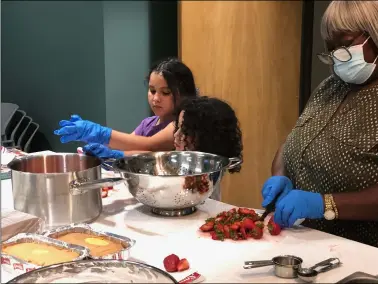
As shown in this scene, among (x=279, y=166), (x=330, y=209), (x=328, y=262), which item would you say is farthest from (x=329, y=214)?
(x=279, y=166)

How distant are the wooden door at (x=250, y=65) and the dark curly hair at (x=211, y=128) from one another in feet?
3.80

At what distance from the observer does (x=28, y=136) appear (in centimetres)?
323

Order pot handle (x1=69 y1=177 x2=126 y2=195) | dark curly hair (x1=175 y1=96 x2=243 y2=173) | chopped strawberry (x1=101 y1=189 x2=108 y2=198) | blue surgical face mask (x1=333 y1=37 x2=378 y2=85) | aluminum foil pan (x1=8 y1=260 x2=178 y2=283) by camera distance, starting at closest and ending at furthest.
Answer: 1. aluminum foil pan (x1=8 y1=260 x2=178 y2=283)
2. pot handle (x1=69 y1=177 x2=126 y2=195)
3. blue surgical face mask (x1=333 y1=37 x2=378 y2=85)
4. chopped strawberry (x1=101 y1=189 x2=108 y2=198)
5. dark curly hair (x1=175 y1=96 x2=243 y2=173)

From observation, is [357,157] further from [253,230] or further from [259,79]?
[259,79]

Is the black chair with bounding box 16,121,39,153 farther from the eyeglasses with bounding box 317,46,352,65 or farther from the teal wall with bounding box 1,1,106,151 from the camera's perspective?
the eyeglasses with bounding box 317,46,352,65

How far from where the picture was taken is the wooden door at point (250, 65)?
119 inches

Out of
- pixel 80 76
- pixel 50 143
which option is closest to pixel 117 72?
pixel 80 76

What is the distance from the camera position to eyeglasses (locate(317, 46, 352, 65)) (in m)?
1.46

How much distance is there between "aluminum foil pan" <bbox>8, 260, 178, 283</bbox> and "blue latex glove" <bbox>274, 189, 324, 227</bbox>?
0.45 metres

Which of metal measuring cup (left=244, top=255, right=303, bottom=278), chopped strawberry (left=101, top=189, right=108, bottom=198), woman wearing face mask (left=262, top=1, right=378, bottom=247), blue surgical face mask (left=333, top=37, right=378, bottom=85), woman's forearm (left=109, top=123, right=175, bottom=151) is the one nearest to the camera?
metal measuring cup (left=244, top=255, right=303, bottom=278)

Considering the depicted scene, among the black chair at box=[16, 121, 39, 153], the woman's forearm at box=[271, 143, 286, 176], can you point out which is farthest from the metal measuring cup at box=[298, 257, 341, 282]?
the black chair at box=[16, 121, 39, 153]

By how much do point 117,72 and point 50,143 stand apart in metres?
0.63

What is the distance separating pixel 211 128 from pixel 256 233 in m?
0.67

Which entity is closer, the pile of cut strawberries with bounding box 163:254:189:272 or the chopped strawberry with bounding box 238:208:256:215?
the pile of cut strawberries with bounding box 163:254:189:272
